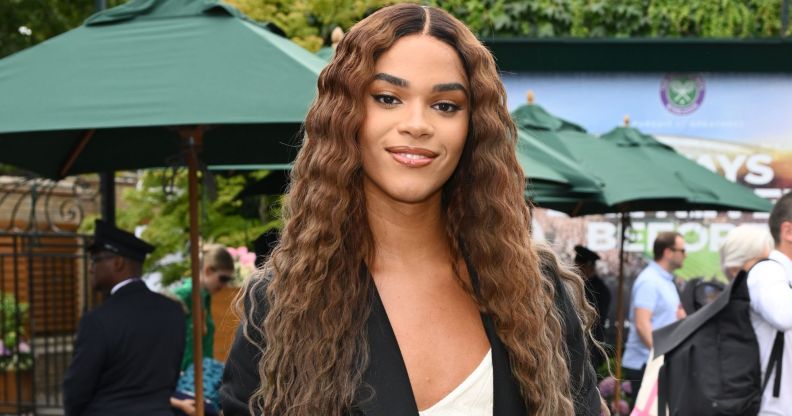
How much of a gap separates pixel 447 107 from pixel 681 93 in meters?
11.5

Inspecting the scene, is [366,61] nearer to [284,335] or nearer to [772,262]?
[284,335]

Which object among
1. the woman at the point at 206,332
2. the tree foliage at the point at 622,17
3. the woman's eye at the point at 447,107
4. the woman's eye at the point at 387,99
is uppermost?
the tree foliage at the point at 622,17

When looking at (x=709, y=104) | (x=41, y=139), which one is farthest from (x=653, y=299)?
(x=41, y=139)

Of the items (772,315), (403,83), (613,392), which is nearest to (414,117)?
(403,83)

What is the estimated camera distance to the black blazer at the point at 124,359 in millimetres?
6000

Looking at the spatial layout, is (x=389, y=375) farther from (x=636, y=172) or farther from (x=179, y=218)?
(x=179, y=218)

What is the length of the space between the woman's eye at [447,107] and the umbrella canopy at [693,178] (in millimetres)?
6773

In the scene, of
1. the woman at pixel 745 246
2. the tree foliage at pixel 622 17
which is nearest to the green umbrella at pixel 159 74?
the woman at pixel 745 246

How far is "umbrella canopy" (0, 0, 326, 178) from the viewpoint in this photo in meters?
4.46

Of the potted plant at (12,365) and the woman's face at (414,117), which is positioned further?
the potted plant at (12,365)

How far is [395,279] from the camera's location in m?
2.35

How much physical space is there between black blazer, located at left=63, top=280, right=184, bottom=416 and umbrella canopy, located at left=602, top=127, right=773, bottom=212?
14.3 ft

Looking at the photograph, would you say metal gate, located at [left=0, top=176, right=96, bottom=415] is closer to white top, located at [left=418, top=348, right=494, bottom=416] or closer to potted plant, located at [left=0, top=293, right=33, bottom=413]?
potted plant, located at [left=0, top=293, right=33, bottom=413]

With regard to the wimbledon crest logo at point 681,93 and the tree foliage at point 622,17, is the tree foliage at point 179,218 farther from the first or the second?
the wimbledon crest logo at point 681,93
